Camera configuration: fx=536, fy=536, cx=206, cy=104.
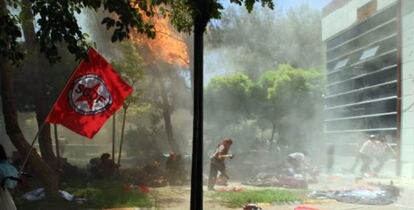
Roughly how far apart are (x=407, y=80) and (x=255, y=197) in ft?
15.0

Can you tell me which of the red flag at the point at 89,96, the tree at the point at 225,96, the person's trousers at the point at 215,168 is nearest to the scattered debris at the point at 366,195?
the person's trousers at the point at 215,168

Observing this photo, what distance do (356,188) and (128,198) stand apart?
439 cm

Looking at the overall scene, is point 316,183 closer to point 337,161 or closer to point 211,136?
point 337,161

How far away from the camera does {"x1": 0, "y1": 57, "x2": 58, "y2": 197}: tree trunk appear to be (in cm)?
878

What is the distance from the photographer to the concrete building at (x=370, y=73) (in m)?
11.7

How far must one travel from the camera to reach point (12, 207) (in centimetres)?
523

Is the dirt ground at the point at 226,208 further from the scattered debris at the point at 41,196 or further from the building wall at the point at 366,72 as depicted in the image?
the building wall at the point at 366,72

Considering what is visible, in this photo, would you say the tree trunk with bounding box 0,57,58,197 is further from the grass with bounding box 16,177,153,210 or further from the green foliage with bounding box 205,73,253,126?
the green foliage with bounding box 205,73,253,126

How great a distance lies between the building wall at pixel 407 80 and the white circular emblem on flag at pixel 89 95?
26.1 feet

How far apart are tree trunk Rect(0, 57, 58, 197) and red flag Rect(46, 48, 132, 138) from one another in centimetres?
344

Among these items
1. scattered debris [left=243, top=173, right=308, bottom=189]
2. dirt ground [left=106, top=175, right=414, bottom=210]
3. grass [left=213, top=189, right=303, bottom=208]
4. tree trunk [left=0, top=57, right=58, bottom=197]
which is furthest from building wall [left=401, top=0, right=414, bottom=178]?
tree trunk [left=0, top=57, right=58, bottom=197]

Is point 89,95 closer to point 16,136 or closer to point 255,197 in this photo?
point 16,136

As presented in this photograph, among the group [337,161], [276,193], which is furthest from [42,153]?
[337,161]

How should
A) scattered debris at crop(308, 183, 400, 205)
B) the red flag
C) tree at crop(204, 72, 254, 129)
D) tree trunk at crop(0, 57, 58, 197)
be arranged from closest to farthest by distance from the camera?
the red flag, tree trunk at crop(0, 57, 58, 197), scattered debris at crop(308, 183, 400, 205), tree at crop(204, 72, 254, 129)
